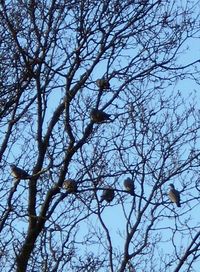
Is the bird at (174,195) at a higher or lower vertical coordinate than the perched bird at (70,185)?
higher

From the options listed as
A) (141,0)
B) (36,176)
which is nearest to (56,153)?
(36,176)

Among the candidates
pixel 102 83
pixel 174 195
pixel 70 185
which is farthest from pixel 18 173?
pixel 174 195

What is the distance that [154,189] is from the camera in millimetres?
13766

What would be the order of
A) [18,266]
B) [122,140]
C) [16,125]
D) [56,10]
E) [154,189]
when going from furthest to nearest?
[154,189], [122,140], [16,125], [56,10], [18,266]

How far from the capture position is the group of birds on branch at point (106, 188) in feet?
32.5

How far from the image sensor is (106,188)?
9.80 m

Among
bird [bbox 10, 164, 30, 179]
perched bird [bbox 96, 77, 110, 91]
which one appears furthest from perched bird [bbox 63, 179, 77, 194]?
perched bird [bbox 96, 77, 110, 91]

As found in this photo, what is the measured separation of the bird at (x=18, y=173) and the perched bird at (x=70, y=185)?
44 cm

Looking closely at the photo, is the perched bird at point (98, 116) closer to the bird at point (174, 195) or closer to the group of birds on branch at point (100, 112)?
the group of birds on branch at point (100, 112)

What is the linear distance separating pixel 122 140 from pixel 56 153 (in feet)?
5.85

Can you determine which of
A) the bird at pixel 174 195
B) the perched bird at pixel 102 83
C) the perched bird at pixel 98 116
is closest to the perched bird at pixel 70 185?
the perched bird at pixel 98 116

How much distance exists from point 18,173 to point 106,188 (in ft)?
3.97

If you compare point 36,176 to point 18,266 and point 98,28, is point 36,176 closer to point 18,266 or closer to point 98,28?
point 18,266

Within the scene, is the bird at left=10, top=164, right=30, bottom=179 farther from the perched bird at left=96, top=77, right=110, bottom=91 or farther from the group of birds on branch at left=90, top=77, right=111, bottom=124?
the perched bird at left=96, top=77, right=110, bottom=91
